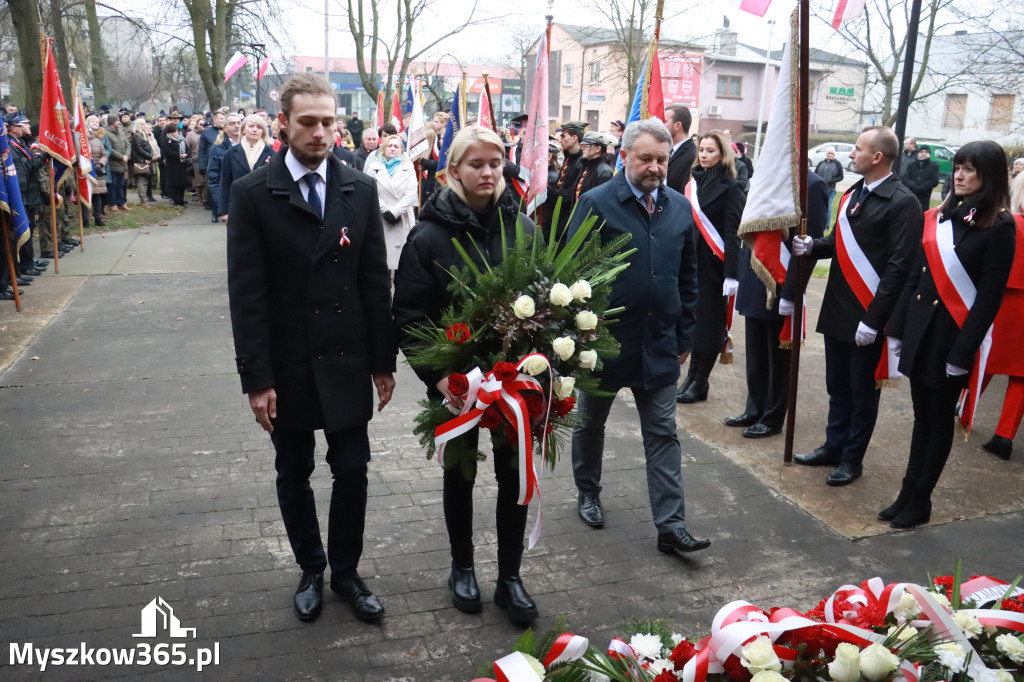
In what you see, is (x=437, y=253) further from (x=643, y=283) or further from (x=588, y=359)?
(x=643, y=283)

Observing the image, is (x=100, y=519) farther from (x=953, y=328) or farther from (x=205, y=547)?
(x=953, y=328)

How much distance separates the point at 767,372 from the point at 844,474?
1.20 meters

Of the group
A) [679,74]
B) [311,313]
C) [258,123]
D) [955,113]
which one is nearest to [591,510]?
[311,313]

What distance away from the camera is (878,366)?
5.13 m

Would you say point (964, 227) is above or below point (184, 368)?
above

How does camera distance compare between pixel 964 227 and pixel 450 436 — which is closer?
pixel 450 436

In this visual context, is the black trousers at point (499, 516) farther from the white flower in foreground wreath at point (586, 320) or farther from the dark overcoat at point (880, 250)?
the dark overcoat at point (880, 250)

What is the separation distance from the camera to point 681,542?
13.7 ft

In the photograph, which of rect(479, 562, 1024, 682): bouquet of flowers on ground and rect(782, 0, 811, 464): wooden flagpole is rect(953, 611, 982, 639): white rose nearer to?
rect(479, 562, 1024, 682): bouquet of flowers on ground

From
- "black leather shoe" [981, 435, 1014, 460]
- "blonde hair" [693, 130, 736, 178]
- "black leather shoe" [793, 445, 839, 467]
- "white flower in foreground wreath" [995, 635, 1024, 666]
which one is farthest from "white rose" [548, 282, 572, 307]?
"black leather shoe" [981, 435, 1014, 460]

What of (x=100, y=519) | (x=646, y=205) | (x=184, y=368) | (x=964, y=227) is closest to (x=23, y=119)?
(x=184, y=368)

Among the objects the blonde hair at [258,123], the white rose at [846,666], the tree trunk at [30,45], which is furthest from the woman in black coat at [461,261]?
the tree trunk at [30,45]

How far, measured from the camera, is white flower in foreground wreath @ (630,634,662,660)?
221cm

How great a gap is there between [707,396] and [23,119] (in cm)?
1054
